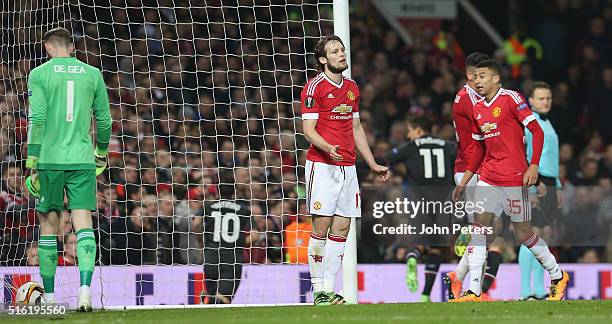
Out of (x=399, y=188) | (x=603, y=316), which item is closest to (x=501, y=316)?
(x=603, y=316)

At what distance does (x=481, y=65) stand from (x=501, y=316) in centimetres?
289

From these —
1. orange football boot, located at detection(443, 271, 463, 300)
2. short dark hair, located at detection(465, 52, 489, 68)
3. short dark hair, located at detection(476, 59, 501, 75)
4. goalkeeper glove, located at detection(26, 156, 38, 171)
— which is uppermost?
short dark hair, located at detection(465, 52, 489, 68)

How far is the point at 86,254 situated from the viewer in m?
9.29

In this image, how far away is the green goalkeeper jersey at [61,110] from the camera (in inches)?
364

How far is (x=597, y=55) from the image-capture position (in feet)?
64.4

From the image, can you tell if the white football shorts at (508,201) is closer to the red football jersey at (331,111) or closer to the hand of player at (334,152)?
the red football jersey at (331,111)

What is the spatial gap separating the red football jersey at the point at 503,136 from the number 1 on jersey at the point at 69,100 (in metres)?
3.29

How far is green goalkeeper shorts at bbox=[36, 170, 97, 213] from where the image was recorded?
932 centimetres

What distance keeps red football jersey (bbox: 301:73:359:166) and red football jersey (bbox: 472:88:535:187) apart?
127cm

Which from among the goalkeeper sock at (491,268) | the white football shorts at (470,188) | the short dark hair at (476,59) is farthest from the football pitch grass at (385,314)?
the goalkeeper sock at (491,268)

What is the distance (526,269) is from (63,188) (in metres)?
5.20

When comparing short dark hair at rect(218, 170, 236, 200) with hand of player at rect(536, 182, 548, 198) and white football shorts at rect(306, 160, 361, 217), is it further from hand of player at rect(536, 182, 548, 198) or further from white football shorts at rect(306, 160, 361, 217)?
white football shorts at rect(306, 160, 361, 217)
